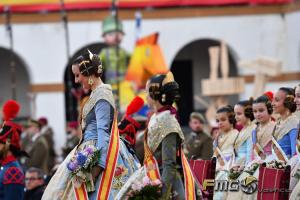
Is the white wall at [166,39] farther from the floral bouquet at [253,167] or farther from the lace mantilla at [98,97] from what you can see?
the lace mantilla at [98,97]

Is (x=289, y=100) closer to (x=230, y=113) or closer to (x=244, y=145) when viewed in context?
(x=244, y=145)

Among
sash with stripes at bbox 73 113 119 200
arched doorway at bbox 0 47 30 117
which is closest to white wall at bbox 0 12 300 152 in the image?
arched doorway at bbox 0 47 30 117

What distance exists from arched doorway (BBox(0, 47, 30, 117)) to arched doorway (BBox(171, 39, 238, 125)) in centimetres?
365

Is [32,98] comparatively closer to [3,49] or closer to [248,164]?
[3,49]

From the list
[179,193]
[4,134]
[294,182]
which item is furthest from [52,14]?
[179,193]

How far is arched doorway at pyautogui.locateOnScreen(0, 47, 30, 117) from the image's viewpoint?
27953mm

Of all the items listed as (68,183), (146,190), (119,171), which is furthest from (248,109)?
(146,190)

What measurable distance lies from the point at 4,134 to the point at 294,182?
9.66ft

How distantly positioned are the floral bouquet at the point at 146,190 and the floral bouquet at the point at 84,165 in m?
1.11

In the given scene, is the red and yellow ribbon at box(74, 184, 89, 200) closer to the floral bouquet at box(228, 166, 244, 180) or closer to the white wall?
the floral bouquet at box(228, 166, 244, 180)

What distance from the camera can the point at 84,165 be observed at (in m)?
9.25

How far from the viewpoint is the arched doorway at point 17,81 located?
2795cm

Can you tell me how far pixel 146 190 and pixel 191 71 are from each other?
823 inches

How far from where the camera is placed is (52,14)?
85.6ft
